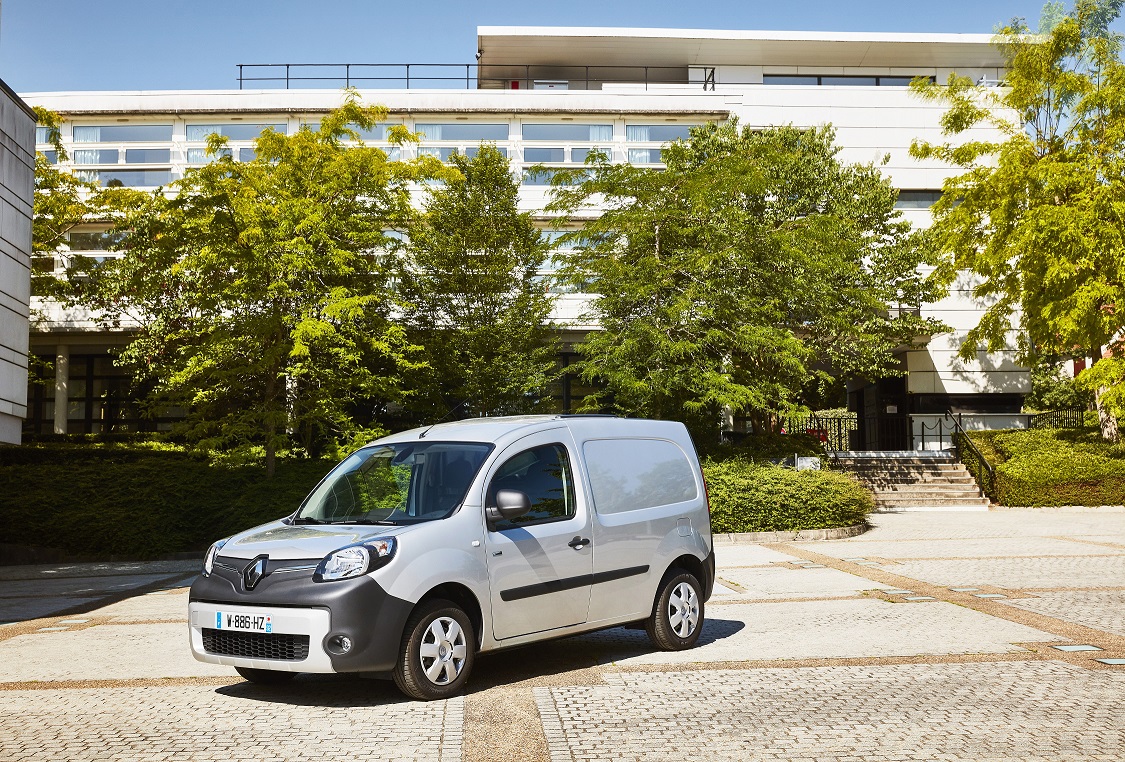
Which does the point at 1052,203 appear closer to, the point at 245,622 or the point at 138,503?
the point at 138,503

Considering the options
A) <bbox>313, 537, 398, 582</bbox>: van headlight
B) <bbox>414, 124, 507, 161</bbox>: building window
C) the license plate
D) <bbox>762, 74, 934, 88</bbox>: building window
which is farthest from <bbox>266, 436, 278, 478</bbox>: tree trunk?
<bbox>762, 74, 934, 88</bbox>: building window

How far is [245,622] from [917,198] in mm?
36486

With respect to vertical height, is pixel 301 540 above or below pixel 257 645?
above

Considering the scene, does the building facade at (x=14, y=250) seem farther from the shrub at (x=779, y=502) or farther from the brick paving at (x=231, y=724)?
the shrub at (x=779, y=502)

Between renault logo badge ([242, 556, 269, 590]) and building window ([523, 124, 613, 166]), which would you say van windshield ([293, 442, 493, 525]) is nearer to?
renault logo badge ([242, 556, 269, 590])

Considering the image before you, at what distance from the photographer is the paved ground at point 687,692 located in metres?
5.43

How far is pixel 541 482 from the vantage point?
7.50 m

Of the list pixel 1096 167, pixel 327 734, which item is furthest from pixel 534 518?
pixel 1096 167

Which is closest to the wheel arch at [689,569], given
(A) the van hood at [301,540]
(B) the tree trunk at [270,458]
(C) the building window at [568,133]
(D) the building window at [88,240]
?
(A) the van hood at [301,540]

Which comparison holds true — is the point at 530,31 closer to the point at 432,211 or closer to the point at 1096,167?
the point at 432,211

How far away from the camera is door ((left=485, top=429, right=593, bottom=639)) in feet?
22.8

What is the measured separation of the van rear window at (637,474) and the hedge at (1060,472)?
20.9 meters

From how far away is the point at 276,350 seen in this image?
2064cm

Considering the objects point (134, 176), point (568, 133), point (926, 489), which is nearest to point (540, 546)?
point (926, 489)
